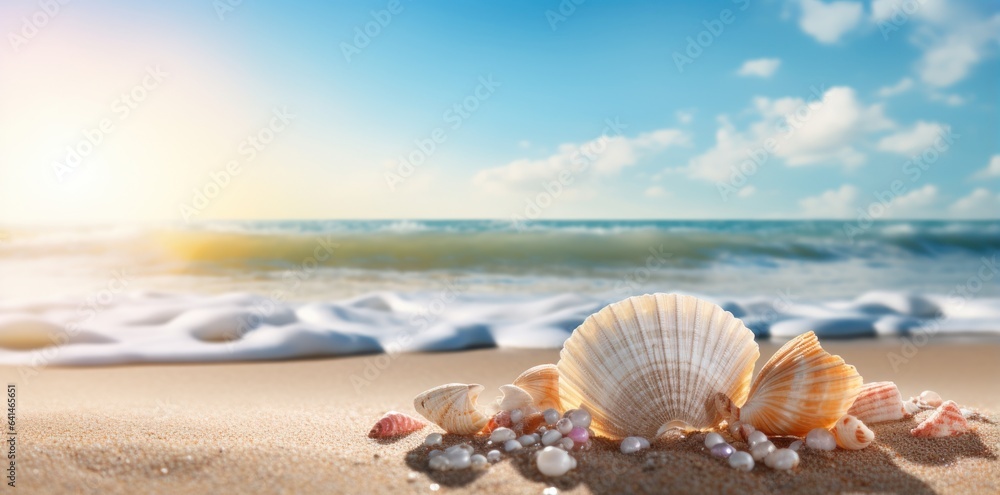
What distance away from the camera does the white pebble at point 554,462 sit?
6.56ft

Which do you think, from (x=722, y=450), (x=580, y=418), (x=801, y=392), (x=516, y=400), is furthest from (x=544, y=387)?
(x=801, y=392)

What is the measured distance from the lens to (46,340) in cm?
586

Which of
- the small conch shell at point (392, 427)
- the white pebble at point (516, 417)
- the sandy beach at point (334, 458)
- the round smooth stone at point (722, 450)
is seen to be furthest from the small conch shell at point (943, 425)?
the small conch shell at point (392, 427)

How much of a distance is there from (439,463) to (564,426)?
47cm

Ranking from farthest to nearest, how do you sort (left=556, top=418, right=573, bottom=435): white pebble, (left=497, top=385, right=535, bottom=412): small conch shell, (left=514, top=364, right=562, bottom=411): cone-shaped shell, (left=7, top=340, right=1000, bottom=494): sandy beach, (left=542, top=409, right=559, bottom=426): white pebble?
1. (left=514, top=364, right=562, bottom=411): cone-shaped shell
2. (left=497, top=385, right=535, bottom=412): small conch shell
3. (left=542, top=409, right=559, bottom=426): white pebble
4. (left=556, top=418, right=573, bottom=435): white pebble
5. (left=7, top=340, right=1000, bottom=494): sandy beach

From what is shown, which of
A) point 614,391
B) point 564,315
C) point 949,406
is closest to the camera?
point 614,391

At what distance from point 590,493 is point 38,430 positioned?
211cm

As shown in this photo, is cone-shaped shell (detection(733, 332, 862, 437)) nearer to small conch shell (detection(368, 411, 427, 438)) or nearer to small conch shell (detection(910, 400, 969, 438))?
small conch shell (detection(910, 400, 969, 438))

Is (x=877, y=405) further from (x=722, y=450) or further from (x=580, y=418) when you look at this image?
(x=580, y=418)

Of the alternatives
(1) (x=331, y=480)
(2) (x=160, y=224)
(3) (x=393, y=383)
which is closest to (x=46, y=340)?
(3) (x=393, y=383)

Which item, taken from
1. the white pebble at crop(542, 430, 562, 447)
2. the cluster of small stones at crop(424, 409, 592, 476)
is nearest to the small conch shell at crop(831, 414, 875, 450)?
the cluster of small stones at crop(424, 409, 592, 476)

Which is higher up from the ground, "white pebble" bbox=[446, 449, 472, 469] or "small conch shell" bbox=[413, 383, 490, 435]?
"small conch shell" bbox=[413, 383, 490, 435]

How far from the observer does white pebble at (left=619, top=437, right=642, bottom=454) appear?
2.21 meters

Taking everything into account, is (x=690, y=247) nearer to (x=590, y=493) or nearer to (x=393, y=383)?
(x=393, y=383)
